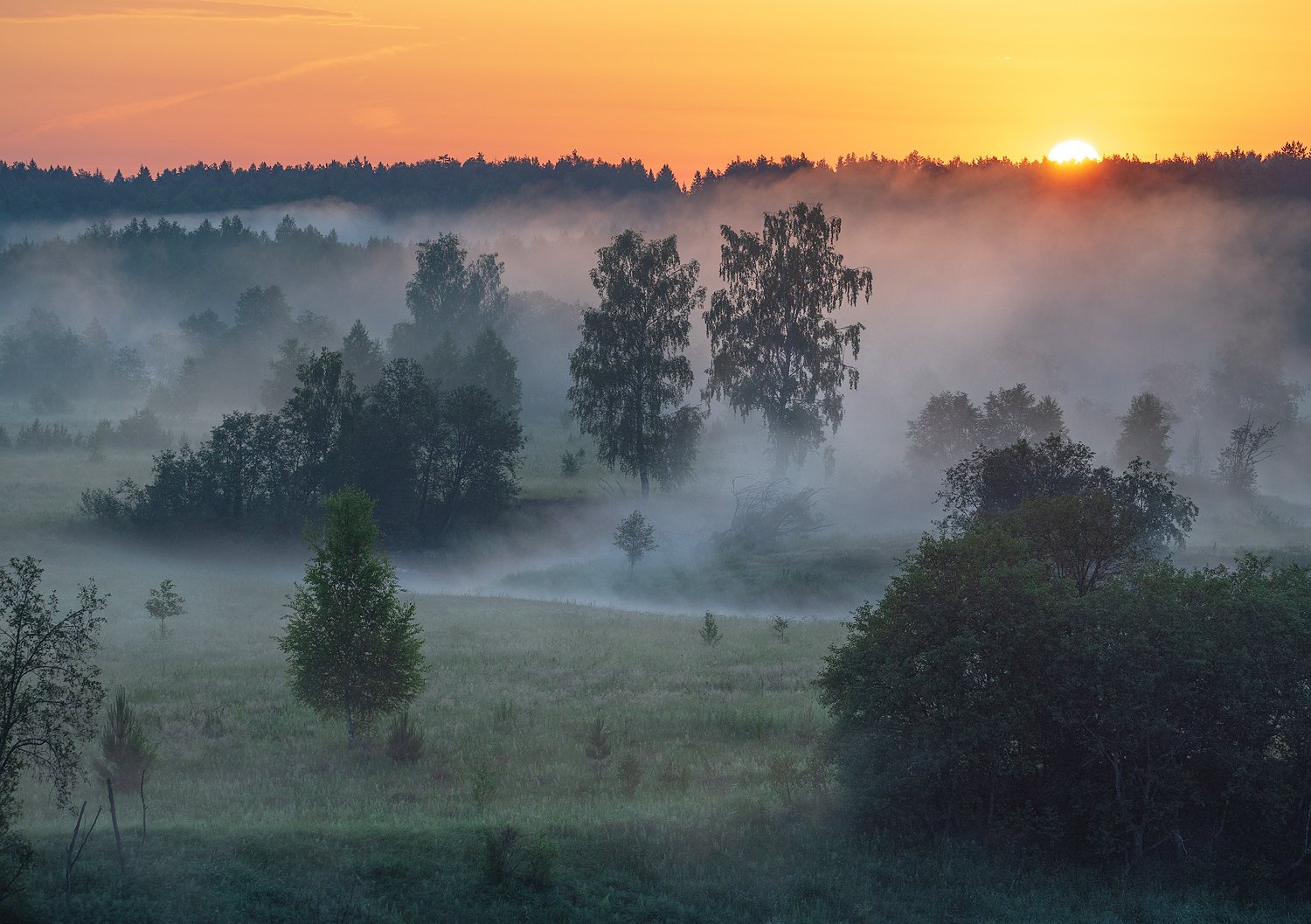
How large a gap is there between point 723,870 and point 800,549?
1684 inches

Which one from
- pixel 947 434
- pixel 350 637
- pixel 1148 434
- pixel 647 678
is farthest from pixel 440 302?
pixel 350 637

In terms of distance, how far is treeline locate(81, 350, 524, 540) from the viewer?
6525 centimetres

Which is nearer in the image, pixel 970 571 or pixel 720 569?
pixel 970 571

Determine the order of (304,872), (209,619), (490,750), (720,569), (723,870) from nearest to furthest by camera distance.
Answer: (304,872), (723,870), (490,750), (209,619), (720,569)

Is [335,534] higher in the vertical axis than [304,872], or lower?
higher

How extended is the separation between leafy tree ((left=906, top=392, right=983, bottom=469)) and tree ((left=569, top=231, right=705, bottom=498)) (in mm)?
23476

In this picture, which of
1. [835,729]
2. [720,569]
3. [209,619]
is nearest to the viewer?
[835,729]

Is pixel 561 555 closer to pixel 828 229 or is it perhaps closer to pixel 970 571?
pixel 828 229

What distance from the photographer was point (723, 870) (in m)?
18.8

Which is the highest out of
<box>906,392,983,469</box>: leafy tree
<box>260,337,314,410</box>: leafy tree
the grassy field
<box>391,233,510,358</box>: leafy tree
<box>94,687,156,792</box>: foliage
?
<box>391,233,510,358</box>: leafy tree

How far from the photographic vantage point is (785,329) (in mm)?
67750

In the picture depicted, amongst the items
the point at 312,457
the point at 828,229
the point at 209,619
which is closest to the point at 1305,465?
the point at 828,229

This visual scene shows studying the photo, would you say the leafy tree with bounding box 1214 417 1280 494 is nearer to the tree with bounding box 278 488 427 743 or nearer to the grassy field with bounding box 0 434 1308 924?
the grassy field with bounding box 0 434 1308 924

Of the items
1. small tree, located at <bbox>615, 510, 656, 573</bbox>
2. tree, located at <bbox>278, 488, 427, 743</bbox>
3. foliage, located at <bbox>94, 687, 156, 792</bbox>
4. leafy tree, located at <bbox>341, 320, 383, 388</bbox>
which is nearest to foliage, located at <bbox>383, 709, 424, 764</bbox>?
tree, located at <bbox>278, 488, 427, 743</bbox>
